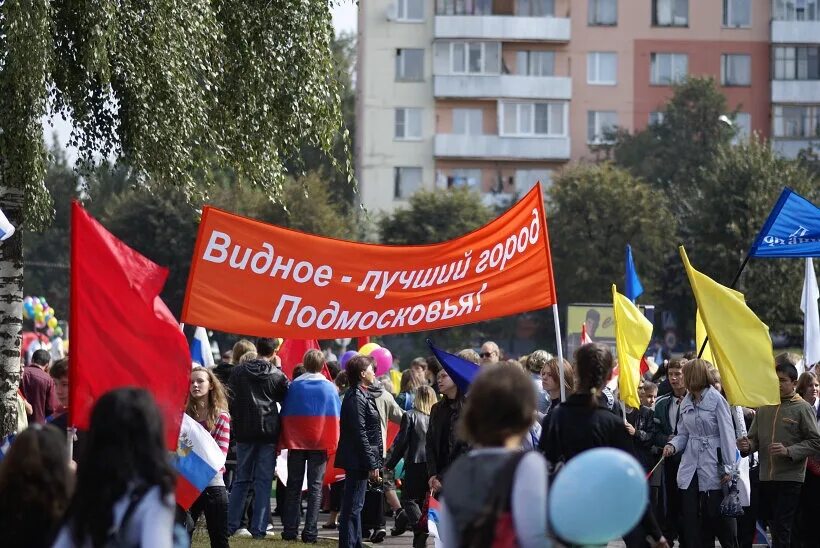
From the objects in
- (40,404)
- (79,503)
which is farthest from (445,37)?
(79,503)

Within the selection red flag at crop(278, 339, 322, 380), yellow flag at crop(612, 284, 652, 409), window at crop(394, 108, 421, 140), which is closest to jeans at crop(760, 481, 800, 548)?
yellow flag at crop(612, 284, 652, 409)

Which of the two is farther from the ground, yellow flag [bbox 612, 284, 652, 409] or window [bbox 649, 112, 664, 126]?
window [bbox 649, 112, 664, 126]

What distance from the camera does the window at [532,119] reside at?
65.8m

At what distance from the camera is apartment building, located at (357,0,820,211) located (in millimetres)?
65312

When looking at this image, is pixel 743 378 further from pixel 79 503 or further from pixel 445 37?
pixel 445 37

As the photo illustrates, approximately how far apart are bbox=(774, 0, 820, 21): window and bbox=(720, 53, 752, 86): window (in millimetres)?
→ 2392

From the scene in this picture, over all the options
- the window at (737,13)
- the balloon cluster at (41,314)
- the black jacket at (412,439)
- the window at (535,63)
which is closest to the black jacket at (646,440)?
the black jacket at (412,439)

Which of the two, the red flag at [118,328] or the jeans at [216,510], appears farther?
the jeans at [216,510]

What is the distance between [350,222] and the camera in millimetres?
61375

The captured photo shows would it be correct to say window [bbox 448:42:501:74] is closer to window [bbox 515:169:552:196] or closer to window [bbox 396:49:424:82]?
window [bbox 396:49:424:82]

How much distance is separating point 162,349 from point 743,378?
16.9ft

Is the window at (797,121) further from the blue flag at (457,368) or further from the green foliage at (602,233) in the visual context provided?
the blue flag at (457,368)

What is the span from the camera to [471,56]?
65.2 metres

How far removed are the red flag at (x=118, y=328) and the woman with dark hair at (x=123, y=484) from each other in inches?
104
